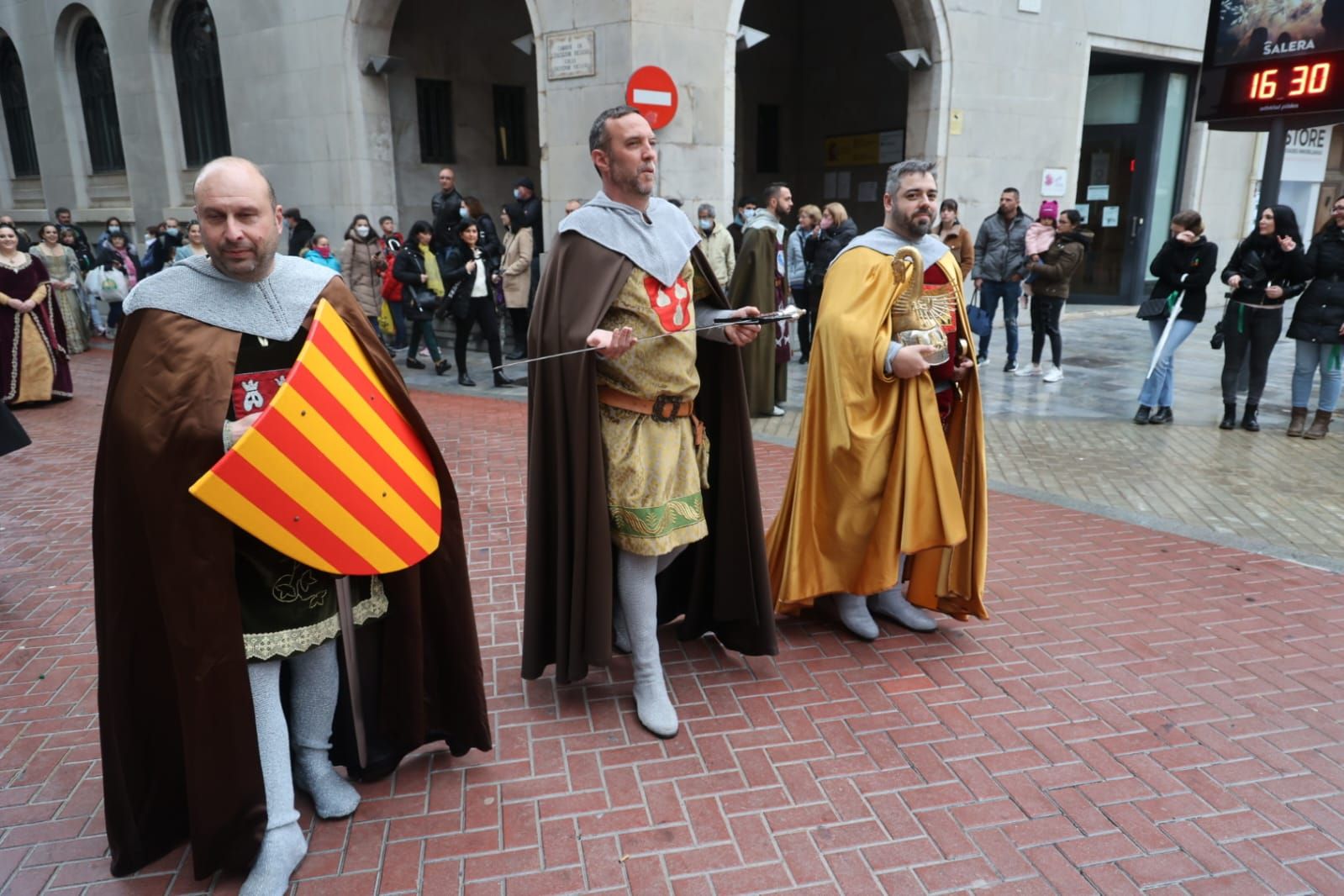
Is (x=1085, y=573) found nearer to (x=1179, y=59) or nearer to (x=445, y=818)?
(x=445, y=818)

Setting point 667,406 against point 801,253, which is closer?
point 667,406

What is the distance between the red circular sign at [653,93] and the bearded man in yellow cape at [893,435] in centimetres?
671

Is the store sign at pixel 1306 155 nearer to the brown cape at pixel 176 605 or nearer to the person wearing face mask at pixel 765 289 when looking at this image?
the person wearing face mask at pixel 765 289

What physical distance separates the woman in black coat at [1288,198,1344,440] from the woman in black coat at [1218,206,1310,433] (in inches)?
5.1

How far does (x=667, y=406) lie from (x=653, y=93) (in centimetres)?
768

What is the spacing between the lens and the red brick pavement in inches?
104

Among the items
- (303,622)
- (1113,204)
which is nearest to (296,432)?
(303,622)

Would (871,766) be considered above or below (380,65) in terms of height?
below

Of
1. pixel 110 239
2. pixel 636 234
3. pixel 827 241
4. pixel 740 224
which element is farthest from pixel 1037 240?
pixel 110 239

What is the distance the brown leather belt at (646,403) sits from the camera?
3.22m

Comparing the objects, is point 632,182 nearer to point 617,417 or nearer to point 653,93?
point 617,417

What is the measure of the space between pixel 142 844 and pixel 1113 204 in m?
17.8

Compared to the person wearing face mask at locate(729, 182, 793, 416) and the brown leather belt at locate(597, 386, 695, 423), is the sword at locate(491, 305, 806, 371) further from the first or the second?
the person wearing face mask at locate(729, 182, 793, 416)

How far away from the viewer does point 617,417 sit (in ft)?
10.7
